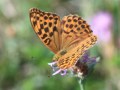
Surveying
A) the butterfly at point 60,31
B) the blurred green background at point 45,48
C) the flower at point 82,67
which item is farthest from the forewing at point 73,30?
the blurred green background at point 45,48

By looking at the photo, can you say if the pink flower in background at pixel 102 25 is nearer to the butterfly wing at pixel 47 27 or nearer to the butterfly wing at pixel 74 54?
the butterfly wing at pixel 47 27

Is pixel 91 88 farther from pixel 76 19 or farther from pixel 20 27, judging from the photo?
pixel 76 19

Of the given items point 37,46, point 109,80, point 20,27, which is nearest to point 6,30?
point 20,27

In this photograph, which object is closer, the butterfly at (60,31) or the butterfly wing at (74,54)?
Result: the butterfly wing at (74,54)

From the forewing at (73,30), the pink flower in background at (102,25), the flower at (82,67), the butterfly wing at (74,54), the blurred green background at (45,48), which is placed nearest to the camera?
the butterfly wing at (74,54)

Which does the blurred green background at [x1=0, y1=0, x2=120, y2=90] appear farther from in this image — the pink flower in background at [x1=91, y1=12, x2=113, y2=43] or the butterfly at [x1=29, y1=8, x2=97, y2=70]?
the butterfly at [x1=29, y1=8, x2=97, y2=70]

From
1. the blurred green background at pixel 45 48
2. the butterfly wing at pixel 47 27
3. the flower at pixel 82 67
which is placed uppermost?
the butterfly wing at pixel 47 27

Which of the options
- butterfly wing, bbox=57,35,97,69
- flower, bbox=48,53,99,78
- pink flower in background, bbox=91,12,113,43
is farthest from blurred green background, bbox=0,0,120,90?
butterfly wing, bbox=57,35,97,69
